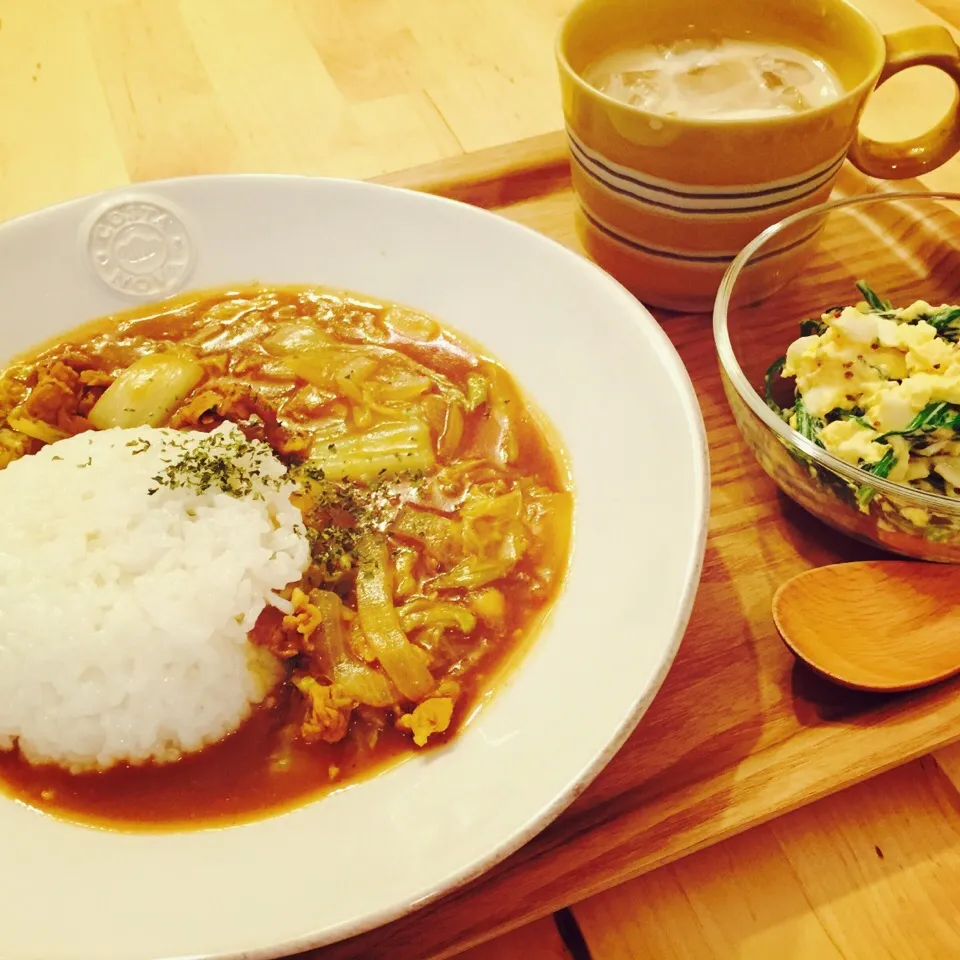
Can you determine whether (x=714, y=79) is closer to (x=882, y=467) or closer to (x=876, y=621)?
(x=882, y=467)

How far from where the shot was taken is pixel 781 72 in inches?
80.8

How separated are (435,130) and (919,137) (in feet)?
4.83

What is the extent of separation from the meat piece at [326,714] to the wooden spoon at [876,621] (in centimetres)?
76

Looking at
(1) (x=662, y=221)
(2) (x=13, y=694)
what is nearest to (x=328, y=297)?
(1) (x=662, y=221)

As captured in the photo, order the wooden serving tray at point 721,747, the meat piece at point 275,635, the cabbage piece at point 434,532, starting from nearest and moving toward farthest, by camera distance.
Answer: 1. the wooden serving tray at point 721,747
2. the meat piece at point 275,635
3. the cabbage piece at point 434,532

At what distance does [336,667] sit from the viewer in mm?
1587

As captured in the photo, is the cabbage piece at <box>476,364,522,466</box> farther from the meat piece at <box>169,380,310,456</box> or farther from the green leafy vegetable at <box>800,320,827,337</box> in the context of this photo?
the green leafy vegetable at <box>800,320,827,337</box>

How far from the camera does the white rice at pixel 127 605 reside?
Result: 1550mm

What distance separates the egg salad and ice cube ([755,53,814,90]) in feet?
2.05

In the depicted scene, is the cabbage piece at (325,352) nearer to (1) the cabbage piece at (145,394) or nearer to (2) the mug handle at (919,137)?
(1) the cabbage piece at (145,394)

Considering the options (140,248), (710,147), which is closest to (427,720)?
(710,147)

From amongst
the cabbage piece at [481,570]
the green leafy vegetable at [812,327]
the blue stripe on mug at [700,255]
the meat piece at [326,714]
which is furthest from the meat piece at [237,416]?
the green leafy vegetable at [812,327]

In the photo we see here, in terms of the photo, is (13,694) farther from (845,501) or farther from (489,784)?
(845,501)

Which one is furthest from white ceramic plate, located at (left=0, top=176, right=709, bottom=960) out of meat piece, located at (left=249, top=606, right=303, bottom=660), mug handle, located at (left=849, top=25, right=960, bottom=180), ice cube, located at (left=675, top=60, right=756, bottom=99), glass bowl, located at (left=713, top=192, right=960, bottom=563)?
mug handle, located at (left=849, top=25, right=960, bottom=180)
